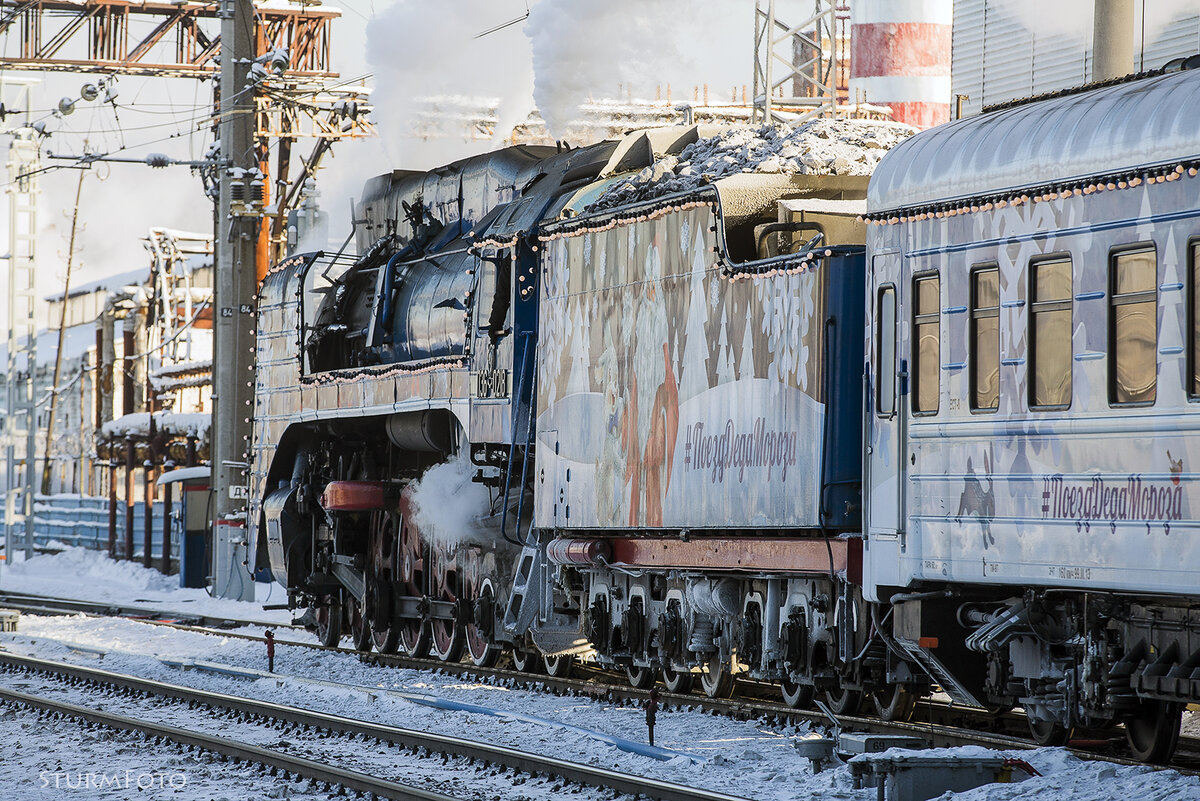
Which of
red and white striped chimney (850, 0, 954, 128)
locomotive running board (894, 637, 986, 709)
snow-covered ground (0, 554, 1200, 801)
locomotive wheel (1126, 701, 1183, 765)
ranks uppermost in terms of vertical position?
red and white striped chimney (850, 0, 954, 128)

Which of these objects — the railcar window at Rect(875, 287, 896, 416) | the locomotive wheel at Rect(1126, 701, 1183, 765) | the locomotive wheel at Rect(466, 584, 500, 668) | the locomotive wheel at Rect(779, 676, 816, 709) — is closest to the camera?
the locomotive wheel at Rect(1126, 701, 1183, 765)

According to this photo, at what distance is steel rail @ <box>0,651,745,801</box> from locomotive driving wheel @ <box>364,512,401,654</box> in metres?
3.00

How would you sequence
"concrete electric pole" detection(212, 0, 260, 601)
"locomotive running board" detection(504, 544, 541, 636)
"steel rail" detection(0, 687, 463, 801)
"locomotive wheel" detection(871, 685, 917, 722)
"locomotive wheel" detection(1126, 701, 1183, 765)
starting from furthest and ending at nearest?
"concrete electric pole" detection(212, 0, 260, 601), "locomotive running board" detection(504, 544, 541, 636), "locomotive wheel" detection(871, 685, 917, 722), "steel rail" detection(0, 687, 463, 801), "locomotive wheel" detection(1126, 701, 1183, 765)

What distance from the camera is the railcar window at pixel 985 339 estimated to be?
972cm

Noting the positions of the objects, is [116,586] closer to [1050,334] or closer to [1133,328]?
[1050,334]

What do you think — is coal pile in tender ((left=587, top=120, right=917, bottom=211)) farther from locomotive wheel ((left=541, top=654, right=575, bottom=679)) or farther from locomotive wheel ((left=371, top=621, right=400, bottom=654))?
locomotive wheel ((left=371, top=621, right=400, bottom=654))

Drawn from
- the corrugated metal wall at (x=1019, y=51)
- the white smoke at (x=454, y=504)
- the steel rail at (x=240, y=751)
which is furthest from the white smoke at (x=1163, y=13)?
the steel rail at (x=240, y=751)

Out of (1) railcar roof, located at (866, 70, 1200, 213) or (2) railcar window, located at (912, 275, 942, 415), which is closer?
(1) railcar roof, located at (866, 70, 1200, 213)

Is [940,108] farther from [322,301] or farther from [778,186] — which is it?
[778,186]

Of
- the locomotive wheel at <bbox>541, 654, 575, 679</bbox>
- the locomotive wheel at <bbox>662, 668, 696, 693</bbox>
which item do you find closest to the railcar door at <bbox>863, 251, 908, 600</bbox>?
the locomotive wheel at <bbox>662, 668, 696, 693</bbox>

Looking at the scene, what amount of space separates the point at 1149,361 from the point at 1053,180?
1223 mm

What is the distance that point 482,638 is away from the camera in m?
16.7

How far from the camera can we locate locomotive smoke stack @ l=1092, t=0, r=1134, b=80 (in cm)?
1595

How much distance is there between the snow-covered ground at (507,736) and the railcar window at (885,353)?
2.25 meters
